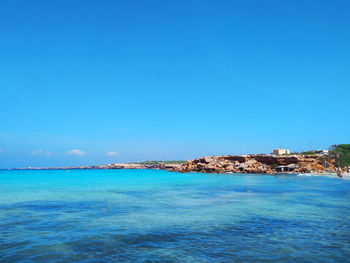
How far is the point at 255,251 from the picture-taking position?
34.1ft

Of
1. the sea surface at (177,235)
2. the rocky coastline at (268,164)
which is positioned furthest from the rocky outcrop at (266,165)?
the sea surface at (177,235)

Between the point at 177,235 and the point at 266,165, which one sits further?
the point at 266,165

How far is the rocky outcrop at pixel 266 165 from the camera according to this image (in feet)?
322

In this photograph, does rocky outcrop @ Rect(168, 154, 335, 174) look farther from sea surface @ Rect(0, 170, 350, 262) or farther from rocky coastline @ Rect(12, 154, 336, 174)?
sea surface @ Rect(0, 170, 350, 262)

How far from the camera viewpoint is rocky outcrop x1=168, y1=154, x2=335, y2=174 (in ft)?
322

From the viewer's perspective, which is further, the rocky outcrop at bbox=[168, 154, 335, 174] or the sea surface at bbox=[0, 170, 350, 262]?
the rocky outcrop at bbox=[168, 154, 335, 174]

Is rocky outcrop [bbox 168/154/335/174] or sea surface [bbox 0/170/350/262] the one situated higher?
rocky outcrop [bbox 168/154/335/174]

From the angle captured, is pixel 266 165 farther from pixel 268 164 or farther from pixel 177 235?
pixel 177 235

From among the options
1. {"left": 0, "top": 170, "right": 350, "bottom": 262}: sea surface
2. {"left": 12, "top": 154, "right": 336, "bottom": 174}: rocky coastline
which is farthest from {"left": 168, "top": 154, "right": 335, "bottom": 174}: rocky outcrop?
{"left": 0, "top": 170, "right": 350, "bottom": 262}: sea surface

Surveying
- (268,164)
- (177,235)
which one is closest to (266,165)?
(268,164)

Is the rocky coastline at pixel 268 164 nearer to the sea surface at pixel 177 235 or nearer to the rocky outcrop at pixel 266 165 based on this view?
the rocky outcrop at pixel 266 165

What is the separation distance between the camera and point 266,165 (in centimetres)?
10788

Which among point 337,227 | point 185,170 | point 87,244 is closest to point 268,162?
point 185,170

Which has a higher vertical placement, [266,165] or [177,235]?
[266,165]
